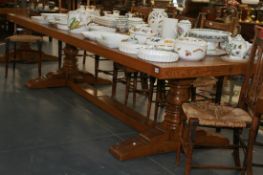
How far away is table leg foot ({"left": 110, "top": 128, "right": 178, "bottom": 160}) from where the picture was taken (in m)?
3.00

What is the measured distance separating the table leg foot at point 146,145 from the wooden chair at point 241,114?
10.4 inches

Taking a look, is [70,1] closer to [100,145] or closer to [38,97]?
[38,97]

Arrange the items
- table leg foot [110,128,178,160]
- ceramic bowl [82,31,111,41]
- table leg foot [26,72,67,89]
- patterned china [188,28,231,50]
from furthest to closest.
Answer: table leg foot [26,72,67,89]
ceramic bowl [82,31,111,41]
patterned china [188,28,231,50]
table leg foot [110,128,178,160]

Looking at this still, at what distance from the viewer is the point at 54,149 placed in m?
3.10

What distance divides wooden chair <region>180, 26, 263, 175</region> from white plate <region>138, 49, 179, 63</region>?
0.36 m

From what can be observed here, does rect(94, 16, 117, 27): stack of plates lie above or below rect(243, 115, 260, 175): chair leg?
above

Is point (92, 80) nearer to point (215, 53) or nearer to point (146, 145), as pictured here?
point (146, 145)

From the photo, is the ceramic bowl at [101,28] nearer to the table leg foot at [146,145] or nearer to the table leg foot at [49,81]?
the table leg foot at [146,145]

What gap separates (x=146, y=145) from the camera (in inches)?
120

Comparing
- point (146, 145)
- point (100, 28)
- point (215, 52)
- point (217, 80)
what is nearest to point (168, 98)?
point (146, 145)

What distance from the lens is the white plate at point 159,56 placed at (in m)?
2.64

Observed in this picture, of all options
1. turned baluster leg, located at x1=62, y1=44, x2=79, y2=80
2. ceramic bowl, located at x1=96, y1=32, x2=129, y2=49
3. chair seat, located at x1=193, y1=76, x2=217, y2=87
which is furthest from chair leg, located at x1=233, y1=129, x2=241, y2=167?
turned baluster leg, located at x1=62, y1=44, x2=79, y2=80

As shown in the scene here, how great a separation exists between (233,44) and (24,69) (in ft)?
11.6

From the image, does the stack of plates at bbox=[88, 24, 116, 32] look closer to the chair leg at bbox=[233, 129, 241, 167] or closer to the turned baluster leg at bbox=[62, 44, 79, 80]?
the turned baluster leg at bbox=[62, 44, 79, 80]
